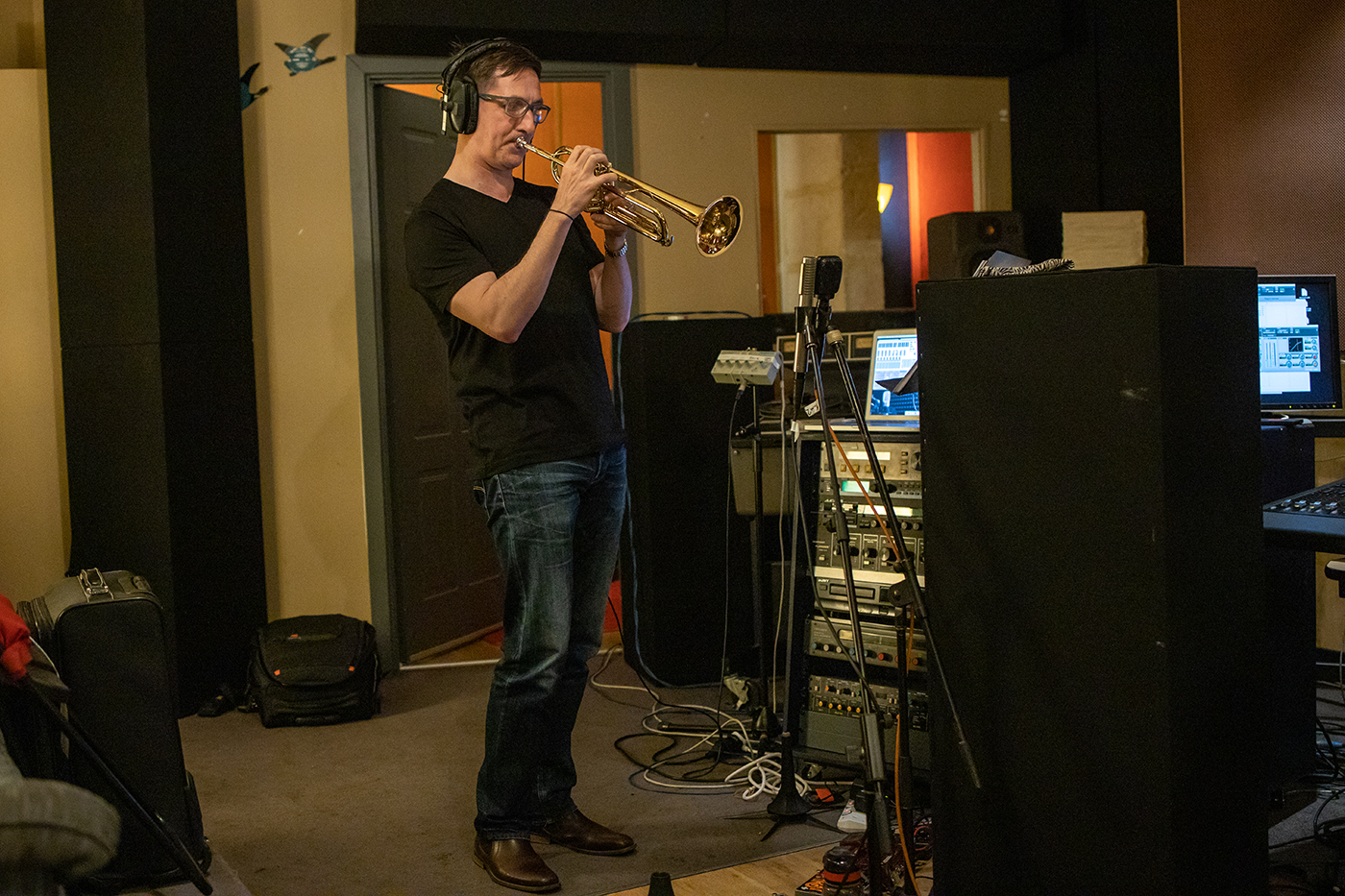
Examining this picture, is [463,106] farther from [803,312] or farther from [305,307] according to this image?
[305,307]

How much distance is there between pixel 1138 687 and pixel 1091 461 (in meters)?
0.32

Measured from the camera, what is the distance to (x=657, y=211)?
2.42m

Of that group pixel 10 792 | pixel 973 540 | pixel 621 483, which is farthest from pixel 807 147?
pixel 10 792

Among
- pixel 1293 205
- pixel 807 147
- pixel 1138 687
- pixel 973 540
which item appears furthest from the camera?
pixel 807 147

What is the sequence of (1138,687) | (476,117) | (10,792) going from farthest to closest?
(476,117), (1138,687), (10,792)

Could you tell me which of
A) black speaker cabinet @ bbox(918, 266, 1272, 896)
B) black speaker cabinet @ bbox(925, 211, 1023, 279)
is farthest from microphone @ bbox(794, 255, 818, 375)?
black speaker cabinet @ bbox(925, 211, 1023, 279)

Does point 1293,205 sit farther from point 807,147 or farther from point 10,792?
point 10,792

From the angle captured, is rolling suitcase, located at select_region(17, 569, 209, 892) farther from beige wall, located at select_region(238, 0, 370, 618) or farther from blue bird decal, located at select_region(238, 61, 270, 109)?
blue bird decal, located at select_region(238, 61, 270, 109)

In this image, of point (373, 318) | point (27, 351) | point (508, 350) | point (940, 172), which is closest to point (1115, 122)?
point (940, 172)

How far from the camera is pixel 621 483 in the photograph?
7.68ft

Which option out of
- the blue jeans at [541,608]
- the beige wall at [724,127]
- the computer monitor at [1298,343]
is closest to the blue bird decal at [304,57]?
the beige wall at [724,127]

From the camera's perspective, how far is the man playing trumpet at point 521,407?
2164 mm

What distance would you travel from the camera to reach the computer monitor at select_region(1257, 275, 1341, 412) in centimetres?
284

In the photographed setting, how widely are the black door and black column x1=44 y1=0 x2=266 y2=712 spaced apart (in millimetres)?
646
